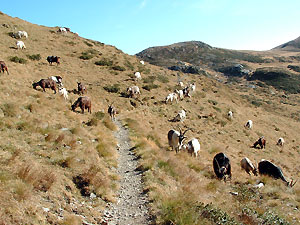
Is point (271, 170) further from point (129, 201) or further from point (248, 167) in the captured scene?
point (129, 201)

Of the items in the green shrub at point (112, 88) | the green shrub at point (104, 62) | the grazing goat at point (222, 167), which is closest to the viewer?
the grazing goat at point (222, 167)

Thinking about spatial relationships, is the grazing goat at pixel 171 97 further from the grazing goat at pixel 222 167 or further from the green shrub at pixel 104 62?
the grazing goat at pixel 222 167

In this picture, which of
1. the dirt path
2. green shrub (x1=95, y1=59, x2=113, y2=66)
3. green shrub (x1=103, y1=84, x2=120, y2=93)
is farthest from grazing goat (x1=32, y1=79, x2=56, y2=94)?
green shrub (x1=95, y1=59, x2=113, y2=66)

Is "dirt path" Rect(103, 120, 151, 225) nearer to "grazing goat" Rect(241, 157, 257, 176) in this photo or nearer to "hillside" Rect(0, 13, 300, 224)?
"hillside" Rect(0, 13, 300, 224)

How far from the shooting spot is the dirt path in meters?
6.92

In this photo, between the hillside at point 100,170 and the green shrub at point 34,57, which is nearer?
the hillside at point 100,170

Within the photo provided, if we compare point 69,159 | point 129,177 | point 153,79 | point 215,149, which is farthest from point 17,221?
point 153,79

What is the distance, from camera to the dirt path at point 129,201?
692 cm

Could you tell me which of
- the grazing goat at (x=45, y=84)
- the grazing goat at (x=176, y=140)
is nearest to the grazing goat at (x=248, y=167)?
the grazing goat at (x=176, y=140)

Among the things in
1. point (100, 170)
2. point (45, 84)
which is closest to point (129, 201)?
point (100, 170)

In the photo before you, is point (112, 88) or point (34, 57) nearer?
point (34, 57)

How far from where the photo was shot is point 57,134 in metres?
11.8

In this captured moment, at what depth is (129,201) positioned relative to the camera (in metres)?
8.22

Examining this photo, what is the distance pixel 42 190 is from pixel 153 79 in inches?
1538
